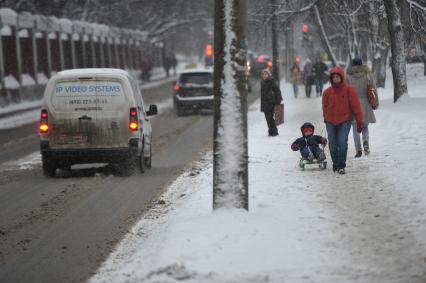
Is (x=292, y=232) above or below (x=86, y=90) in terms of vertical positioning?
below

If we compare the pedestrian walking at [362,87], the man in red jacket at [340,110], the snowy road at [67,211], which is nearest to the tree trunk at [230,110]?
the snowy road at [67,211]

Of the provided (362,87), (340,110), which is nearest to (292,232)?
(340,110)

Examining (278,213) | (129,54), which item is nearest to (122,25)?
(129,54)

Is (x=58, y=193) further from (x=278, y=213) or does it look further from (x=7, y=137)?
(x=7, y=137)

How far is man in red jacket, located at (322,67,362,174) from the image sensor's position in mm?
11805

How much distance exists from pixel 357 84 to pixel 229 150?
6216mm

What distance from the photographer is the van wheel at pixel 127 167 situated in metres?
13.5

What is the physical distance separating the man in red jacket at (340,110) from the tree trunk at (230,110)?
3.92 meters

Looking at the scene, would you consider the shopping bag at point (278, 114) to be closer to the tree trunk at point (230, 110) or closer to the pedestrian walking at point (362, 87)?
the pedestrian walking at point (362, 87)

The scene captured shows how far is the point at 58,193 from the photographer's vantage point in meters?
11.9

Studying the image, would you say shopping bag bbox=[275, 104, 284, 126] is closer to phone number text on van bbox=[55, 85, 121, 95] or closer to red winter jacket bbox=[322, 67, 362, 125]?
phone number text on van bbox=[55, 85, 121, 95]

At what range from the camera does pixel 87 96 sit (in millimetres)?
13180

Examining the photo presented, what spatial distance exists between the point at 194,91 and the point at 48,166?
1615 cm

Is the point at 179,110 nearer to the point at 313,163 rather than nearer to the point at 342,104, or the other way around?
the point at 313,163
